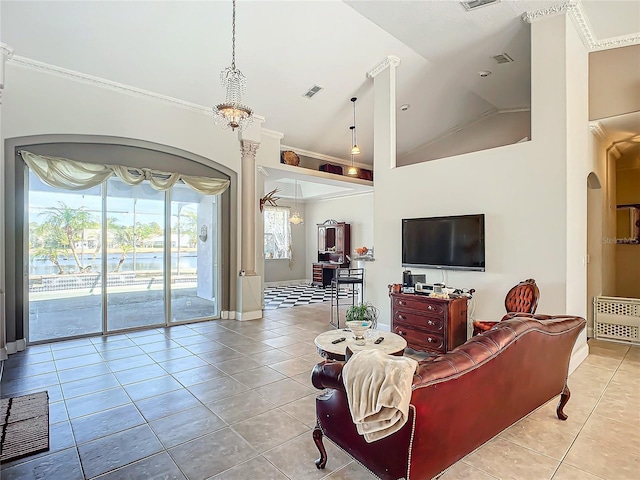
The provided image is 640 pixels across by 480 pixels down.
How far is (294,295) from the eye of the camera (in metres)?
9.23

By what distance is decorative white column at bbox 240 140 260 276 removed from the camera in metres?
6.32

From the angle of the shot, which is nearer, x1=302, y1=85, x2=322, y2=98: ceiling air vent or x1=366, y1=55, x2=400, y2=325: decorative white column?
x1=366, y1=55, x2=400, y2=325: decorative white column

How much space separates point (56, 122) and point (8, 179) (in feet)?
3.11

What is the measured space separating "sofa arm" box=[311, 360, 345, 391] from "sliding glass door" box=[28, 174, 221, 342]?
15.7 feet

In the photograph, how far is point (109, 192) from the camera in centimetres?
537

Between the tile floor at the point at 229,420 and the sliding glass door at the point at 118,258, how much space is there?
70 centimetres

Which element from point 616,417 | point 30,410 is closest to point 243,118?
point 30,410

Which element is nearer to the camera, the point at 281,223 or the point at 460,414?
the point at 460,414

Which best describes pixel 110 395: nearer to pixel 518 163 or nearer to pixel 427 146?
pixel 518 163

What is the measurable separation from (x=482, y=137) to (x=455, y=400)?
740cm

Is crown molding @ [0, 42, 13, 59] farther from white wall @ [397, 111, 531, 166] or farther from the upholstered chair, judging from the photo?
white wall @ [397, 111, 531, 166]

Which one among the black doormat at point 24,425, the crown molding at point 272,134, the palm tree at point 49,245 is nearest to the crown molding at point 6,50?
the palm tree at point 49,245

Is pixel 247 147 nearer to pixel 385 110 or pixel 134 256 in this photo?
pixel 385 110

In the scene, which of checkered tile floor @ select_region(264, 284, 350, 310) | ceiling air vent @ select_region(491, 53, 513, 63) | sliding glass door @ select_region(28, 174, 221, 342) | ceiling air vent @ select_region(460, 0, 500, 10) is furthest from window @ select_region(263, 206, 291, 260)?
ceiling air vent @ select_region(460, 0, 500, 10)
